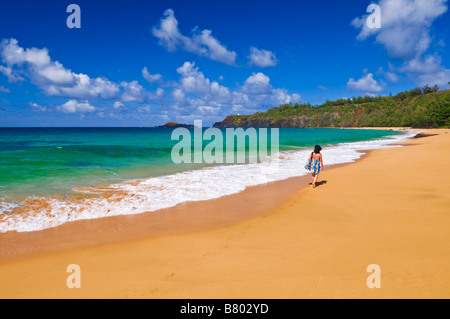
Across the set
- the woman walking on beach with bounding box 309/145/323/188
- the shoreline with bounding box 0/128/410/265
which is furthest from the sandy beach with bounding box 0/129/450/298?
the woman walking on beach with bounding box 309/145/323/188

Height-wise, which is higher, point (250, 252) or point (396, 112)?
point (396, 112)

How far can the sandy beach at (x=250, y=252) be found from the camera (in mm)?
3404

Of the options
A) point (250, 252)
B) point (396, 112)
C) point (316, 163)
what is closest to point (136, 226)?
point (250, 252)

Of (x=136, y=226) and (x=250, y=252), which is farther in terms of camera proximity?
(x=136, y=226)

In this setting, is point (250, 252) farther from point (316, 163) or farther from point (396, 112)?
point (396, 112)

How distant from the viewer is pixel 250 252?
14.7ft

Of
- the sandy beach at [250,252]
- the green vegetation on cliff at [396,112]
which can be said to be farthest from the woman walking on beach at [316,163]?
the green vegetation on cliff at [396,112]

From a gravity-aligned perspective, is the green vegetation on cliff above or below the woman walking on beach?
above

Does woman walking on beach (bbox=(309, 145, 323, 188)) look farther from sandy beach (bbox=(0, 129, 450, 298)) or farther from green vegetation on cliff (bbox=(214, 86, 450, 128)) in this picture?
green vegetation on cliff (bbox=(214, 86, 450, 128))

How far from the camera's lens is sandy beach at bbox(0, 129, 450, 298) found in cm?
340

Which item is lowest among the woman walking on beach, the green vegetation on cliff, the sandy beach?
the sandy beach

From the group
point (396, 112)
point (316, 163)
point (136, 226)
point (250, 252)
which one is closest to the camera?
point (250, 252)
